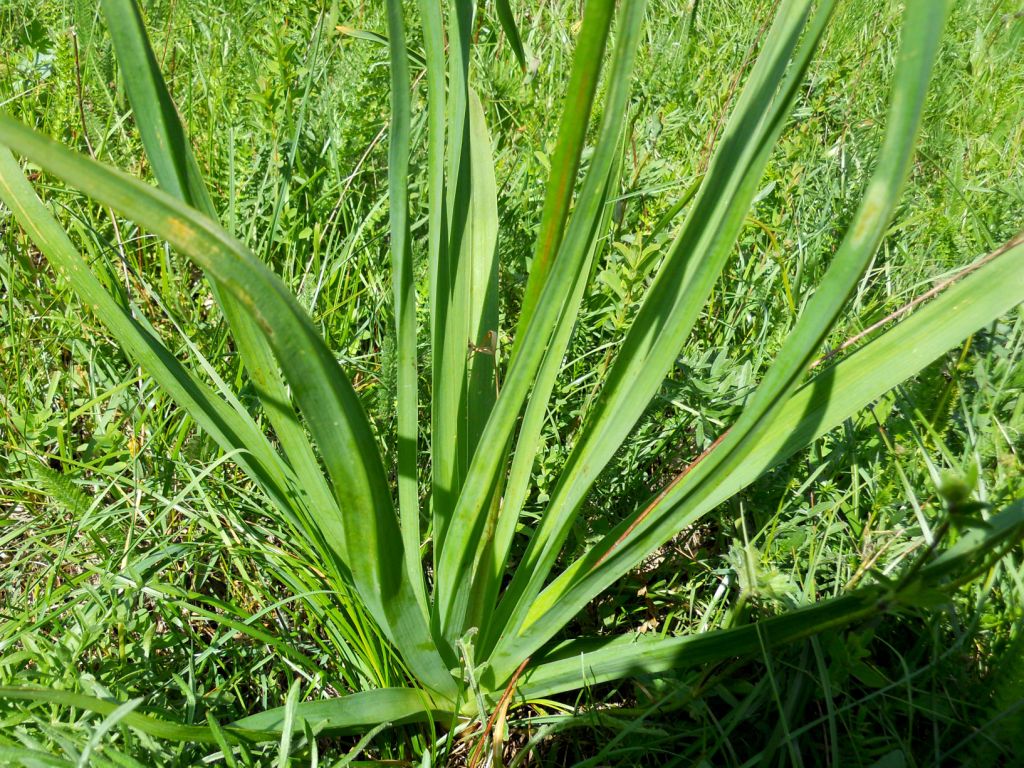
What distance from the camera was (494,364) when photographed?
1093 mm

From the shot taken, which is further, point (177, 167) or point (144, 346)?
point (144, 346)

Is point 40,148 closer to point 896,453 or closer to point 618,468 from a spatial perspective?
point 618,468

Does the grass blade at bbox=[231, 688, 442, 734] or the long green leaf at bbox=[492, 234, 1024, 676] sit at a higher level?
the long green leaf at bbox=[492, 234, 1024, 676]

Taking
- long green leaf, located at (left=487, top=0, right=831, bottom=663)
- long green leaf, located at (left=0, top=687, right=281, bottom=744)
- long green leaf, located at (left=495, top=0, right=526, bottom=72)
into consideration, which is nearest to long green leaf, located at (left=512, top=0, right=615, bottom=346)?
long green leaf, located at (left=487, top=0, right=831, bottom=663)

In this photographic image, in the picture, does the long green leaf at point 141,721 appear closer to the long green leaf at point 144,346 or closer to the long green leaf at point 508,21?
the long green leaf at point 144,346

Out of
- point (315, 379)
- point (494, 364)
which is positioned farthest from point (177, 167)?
point (494, 364)

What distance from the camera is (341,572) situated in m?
1.03

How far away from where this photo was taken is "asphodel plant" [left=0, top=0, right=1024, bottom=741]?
0.65 metres

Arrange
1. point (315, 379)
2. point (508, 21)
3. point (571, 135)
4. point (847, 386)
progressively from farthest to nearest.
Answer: point (508, 21)
point (847, 386)
point (571, 135)
point (315, 379)

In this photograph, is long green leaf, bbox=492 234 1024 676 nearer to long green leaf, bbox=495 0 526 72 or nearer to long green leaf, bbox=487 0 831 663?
long green leaf, bbox=487 0 831 663

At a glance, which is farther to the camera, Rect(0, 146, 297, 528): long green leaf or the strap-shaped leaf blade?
Rect(0, 146, 297, 528): long green leaf

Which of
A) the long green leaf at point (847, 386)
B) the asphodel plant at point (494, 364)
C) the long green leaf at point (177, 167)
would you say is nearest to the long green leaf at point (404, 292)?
the asphodel plant at point (494, 364)

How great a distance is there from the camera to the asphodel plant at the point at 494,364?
645 millimetres

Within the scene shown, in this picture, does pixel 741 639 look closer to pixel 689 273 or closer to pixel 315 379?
pixel 689 273
